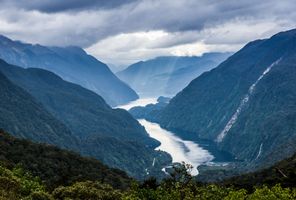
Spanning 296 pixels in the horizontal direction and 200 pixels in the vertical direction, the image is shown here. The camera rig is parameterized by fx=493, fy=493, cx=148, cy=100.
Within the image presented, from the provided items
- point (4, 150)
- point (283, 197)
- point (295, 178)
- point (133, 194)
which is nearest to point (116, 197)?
point (133, 194)

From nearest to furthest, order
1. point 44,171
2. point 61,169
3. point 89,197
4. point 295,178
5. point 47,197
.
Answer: point 47,197
point 89,197
point 295,178
point 44,171
point 61,169

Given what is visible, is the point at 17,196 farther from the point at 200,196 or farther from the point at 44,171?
the point at 44,171

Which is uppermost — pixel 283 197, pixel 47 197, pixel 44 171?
pixel 44 171

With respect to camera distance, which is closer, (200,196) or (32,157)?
(200,196)

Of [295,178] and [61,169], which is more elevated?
[61,169]

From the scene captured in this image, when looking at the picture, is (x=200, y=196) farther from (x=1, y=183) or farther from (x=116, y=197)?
(x=1, y=183)

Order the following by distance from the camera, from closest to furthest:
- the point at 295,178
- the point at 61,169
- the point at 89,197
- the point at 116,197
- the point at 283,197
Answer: the point at 283,197 < the point at 89,197 < the point at 116,197 < the point at 295,178 < the point at 61,169

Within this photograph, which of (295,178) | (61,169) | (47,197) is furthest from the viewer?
(61,169)

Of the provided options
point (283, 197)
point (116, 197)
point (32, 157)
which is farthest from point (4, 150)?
point (283, 197)

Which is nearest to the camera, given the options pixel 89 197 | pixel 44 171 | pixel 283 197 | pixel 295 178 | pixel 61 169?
pixel 283 197
